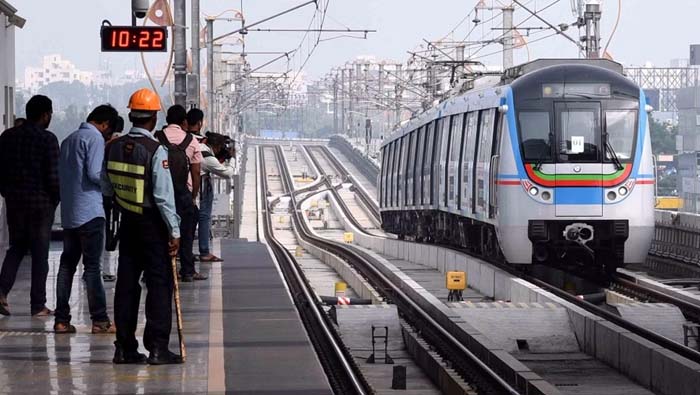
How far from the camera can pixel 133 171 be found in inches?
459

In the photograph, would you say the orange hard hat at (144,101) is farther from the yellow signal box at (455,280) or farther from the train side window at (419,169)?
the train side window at (419,169)

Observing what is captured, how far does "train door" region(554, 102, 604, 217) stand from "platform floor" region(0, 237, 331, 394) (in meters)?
6.29

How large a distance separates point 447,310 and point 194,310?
13.8ft

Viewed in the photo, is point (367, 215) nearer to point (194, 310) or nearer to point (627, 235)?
point (627, 235)

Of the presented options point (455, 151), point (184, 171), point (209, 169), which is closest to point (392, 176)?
point (455, 151)

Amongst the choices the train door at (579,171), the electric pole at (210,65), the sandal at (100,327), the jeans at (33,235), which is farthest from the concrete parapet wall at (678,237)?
the electric pole at (210,65)

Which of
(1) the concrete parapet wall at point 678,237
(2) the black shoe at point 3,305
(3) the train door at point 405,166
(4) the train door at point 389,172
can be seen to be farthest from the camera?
(4) the train door at point 389,172

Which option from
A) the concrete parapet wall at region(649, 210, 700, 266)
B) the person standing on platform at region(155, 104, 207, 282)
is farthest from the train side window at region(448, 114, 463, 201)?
the person standing on platform at region(155, 104, 207, 282)

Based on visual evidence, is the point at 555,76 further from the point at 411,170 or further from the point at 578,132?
the point at 411,170

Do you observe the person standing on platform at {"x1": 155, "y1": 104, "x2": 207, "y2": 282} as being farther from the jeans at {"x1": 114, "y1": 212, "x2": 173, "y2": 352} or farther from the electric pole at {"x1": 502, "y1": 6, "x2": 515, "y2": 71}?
the electric pole at {"x1": 502, "y1": 6, "x2": 515, "y2": 71}

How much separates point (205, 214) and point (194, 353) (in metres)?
9.57

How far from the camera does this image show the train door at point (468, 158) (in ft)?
87.2

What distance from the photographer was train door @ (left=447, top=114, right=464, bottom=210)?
94.0ft

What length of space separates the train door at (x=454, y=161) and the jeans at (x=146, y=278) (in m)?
17.0
